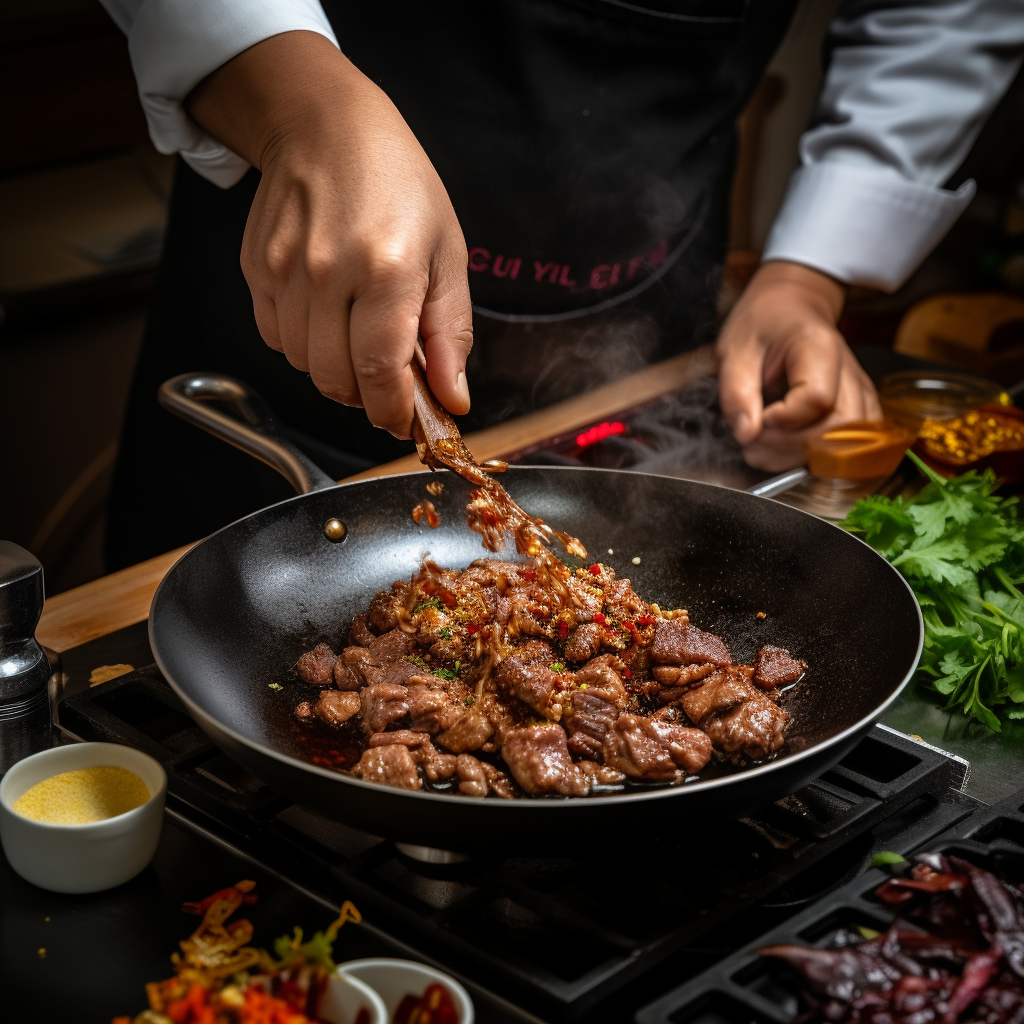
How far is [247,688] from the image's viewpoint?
1708 mm

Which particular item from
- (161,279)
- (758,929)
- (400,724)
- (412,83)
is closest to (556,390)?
(412,83)

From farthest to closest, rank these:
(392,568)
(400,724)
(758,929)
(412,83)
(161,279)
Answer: (161,279)
(412,83)
(392,568)
(400,724)
(758,929)

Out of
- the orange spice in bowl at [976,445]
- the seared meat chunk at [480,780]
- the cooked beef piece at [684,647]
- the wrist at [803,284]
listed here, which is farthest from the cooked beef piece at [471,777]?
the wrist at [803,284]

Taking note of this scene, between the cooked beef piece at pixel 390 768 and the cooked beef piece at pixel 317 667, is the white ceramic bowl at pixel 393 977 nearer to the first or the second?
the cooked beef piece at pixel 390 768

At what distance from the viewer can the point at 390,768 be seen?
1.47 m

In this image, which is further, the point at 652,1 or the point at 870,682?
the point at 652,1

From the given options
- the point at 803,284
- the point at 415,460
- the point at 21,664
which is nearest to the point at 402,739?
the point at 21,664

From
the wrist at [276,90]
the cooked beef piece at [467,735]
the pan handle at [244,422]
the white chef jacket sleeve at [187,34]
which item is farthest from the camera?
the pan handle at [244,422]

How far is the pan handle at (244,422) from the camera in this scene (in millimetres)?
2037

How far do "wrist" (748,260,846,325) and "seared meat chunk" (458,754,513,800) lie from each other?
6.09ft

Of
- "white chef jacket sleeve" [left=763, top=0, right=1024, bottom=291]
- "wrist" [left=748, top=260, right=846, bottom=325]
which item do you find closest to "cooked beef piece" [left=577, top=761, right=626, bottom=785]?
"wrist" [left=748, top=260, right=846, bottom=325]

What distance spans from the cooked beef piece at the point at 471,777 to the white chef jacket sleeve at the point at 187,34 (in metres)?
1.27

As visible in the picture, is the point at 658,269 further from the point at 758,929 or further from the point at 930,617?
the point at 758,929

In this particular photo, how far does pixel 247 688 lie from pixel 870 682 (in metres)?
1.00
